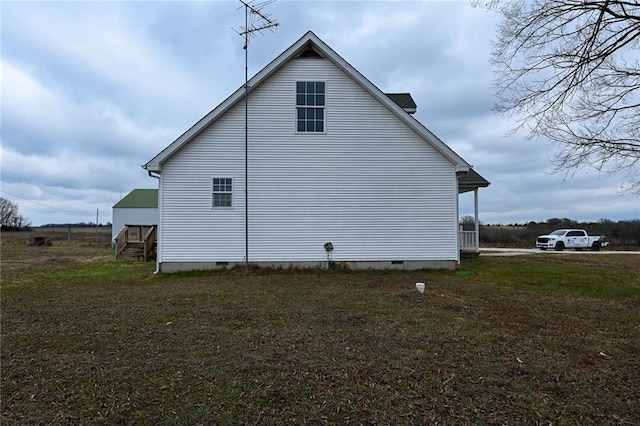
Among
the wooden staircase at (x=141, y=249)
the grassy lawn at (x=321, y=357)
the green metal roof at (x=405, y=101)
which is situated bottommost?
the grassy lawn at (x=321, y=357)

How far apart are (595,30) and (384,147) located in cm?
658

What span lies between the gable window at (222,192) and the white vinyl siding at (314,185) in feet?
0.60

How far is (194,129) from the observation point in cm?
1249

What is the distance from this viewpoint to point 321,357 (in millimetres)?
4781

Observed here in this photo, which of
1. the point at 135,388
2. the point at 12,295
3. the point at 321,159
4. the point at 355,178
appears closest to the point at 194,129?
the point at 321,159

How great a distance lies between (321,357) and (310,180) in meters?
8.72

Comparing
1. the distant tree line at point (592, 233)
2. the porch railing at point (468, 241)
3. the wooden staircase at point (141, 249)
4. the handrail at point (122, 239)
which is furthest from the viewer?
the distant tree line at point (592, 233)

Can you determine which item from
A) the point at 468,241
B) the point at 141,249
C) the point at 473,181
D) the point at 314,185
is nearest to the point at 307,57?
the point at 314,185

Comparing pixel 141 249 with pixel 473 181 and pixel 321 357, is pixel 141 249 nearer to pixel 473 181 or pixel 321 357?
pixel 473 181

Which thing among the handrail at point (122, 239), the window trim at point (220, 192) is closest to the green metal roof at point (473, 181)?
the window trim at point (220, 192)

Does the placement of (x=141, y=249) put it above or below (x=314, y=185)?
below

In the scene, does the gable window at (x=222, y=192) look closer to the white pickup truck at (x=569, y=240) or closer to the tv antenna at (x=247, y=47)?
the tv antenna at (x=247, y=47)

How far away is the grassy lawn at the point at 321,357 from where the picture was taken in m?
3.52

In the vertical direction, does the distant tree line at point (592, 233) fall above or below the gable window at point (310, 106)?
below
